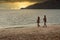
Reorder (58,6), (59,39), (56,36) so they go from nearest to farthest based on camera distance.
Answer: (59,39) < (56,36) < (58,6)

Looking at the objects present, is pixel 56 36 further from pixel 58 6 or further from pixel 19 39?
pixel 58 6

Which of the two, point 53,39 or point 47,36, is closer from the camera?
point 53,39

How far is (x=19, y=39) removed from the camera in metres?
20.7

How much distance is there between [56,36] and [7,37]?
349 cm

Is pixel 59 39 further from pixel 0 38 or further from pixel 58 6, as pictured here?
pixel 58 6

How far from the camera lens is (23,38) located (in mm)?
21031

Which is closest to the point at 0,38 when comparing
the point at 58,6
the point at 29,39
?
the point at 29,39

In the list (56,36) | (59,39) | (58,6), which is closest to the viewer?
(59,39)

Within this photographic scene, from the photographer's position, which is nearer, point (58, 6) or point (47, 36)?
point (47, 36)

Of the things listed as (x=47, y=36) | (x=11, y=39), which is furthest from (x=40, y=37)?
(x=11, y=39)

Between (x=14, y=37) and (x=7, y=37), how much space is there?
1.62 feet

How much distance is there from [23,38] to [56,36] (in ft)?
7.91

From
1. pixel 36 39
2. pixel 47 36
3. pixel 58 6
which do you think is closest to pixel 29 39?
pixel 36 39

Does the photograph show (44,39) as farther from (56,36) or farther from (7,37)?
(7,37)
